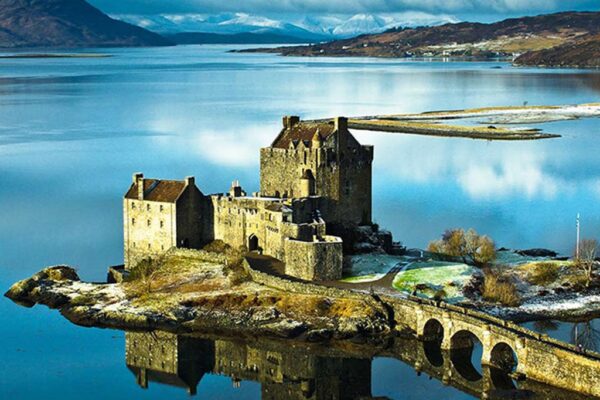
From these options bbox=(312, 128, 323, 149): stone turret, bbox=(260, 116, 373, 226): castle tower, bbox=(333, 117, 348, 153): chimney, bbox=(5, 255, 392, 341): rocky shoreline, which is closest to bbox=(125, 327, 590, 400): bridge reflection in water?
bbox=(5, 255, 392, 341): rocky shoreline

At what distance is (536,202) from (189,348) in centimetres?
4407

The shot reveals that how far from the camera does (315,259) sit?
49375 millimetres

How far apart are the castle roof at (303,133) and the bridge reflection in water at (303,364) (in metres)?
16.4

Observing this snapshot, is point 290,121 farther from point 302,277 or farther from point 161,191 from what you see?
point 302,277

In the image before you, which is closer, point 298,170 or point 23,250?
point 298,170

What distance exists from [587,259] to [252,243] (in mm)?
17890

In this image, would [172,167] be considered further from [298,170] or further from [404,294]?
[404,294]

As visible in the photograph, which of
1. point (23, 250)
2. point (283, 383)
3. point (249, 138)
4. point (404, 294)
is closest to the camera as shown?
point (283, 383)

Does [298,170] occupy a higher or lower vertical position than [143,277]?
higher

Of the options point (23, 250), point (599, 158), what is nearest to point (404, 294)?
point (23, 250)

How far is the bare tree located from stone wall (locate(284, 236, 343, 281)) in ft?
41.4

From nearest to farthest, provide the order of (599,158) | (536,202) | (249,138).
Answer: (536,202) → (599,158) → (249,138)

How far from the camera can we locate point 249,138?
120m

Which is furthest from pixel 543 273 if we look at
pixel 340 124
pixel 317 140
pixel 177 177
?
pixel 177 177
